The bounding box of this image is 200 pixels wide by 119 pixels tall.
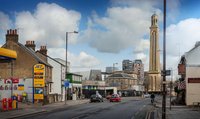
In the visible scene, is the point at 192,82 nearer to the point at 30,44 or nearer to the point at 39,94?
the point at 39,94

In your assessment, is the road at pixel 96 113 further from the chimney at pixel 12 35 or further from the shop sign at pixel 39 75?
the chimney at pixel 12 35

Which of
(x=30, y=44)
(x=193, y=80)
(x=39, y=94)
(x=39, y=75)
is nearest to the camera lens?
(x=193, y=80)

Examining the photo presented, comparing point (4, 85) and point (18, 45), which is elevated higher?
point (18, 45)

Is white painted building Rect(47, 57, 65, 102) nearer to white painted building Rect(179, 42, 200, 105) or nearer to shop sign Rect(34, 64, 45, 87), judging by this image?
shop sign Rect(34, 64, 45, 87)

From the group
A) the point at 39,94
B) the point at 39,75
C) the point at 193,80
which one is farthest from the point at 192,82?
the point at 39,75

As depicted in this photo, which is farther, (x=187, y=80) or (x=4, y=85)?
(x=4, y=85)

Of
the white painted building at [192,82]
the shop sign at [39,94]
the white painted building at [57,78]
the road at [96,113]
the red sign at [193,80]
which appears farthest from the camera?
the white painted building at [57,78]

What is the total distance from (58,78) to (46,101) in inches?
502

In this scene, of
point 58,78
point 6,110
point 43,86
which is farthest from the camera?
point 58,78

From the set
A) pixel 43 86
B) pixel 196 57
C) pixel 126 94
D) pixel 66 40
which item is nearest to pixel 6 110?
pixel 43 86

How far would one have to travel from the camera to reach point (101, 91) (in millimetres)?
118625

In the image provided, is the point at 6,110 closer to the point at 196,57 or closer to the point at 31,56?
the point at 31,56

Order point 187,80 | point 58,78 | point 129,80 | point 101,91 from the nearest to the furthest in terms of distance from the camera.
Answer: point 187,80 < point 58,78 < point 101,91 < point 129,80

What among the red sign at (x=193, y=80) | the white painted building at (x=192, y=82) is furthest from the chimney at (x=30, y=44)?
the red sign at (x=193, y=80)
